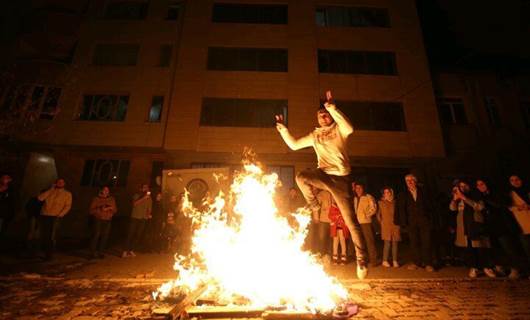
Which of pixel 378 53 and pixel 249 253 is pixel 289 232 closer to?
pixel 249 253

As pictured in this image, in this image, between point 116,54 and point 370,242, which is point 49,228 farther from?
point 116,54

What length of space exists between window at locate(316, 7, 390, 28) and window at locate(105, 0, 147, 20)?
41.4 ft

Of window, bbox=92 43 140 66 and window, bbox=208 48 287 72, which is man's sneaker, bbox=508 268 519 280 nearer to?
window, bbox=208 48 287 72

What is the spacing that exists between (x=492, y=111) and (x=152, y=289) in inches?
835

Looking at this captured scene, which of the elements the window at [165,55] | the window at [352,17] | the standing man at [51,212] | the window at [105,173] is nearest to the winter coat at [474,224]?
the standing man at [51,212]

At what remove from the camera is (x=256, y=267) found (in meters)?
5.18

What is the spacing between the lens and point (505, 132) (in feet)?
52.5

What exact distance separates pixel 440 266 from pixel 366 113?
36.9 feet

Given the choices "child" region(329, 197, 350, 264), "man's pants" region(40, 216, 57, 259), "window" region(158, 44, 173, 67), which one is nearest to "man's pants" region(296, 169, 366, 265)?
"child" region(329, 197, 350, 264)

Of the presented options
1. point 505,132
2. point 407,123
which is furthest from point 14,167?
point 505,132

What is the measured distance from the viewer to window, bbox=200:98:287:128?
1609 cm

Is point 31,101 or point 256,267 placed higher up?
point 31,101

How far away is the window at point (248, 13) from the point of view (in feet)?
60.5

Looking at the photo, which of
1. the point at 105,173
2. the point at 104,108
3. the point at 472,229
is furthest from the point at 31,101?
the point at 472,229
